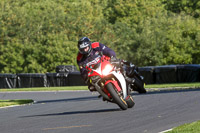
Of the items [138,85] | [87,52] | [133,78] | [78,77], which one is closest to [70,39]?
[78,77]

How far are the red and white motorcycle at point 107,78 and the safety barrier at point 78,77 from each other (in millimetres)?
19466

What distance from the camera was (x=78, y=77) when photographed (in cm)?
3578

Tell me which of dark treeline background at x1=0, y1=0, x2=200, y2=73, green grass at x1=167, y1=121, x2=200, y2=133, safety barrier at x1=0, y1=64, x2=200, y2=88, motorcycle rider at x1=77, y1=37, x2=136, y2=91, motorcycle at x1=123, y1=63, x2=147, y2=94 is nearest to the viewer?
green grass at x1=167, y1=121, x2=200, y2=133

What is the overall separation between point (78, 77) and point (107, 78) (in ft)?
79.9

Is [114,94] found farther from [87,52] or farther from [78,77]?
[78,77]

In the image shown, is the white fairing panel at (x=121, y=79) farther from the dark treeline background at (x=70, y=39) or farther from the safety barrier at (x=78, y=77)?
the dark treeline background at (x=70, y=39)

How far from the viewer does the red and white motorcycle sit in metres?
11.4

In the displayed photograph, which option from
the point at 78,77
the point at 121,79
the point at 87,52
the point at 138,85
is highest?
the point at 87,52

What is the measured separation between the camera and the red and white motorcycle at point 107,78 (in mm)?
11422

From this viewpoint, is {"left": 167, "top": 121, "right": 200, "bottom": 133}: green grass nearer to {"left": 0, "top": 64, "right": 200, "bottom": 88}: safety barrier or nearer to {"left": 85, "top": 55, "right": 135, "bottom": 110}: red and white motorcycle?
{"left": 85, "top": 55, "right": 135, "bottom": 110}: red and white motorcycle

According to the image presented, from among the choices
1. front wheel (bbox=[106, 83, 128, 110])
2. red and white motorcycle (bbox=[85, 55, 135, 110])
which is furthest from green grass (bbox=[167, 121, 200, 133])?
red and white motorcycle (bbox=[85, 55, 135, 110])

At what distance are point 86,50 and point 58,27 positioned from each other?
1949 inches

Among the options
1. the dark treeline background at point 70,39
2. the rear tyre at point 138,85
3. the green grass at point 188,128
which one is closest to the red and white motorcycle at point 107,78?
the rear tyre at point 138,85

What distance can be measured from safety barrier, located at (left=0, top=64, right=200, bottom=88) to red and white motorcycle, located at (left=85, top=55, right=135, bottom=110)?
63.9ft
